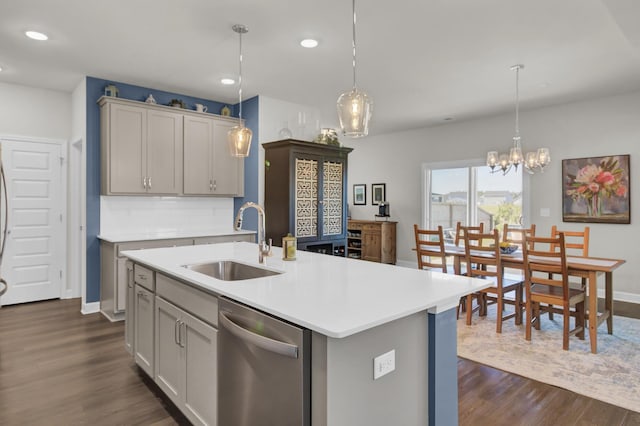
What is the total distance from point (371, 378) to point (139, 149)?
402 centimetres

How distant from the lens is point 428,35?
3.24m

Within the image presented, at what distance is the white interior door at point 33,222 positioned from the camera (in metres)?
4.57

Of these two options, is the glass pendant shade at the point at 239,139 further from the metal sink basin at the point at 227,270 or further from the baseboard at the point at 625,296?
the baseboard at the point at 625,296

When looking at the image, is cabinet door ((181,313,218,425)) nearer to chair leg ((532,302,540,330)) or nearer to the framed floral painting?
chair leg ((532,302,540,330))

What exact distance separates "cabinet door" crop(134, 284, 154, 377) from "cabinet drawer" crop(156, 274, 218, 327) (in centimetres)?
22

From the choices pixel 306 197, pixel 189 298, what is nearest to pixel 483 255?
pixel 306 197

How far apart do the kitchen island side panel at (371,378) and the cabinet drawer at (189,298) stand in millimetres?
725

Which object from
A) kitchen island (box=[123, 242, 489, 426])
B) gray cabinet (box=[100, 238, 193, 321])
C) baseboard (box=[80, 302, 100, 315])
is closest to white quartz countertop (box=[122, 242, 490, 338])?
kitchen island (box=[123, 242, 489, 426])

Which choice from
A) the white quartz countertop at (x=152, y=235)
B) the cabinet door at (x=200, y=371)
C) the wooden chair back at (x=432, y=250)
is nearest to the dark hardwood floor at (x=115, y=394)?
the cabinet door at (x=200, y=371)

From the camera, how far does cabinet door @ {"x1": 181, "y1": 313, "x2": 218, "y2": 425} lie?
1820 mm

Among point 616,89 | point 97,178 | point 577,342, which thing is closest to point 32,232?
point 97,178

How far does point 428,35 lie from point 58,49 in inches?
133

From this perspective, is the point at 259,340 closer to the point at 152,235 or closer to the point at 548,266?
the point at 548,266

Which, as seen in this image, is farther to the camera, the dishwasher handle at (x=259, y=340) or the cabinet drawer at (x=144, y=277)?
the cabinet drawer at (x=144, y=277)
